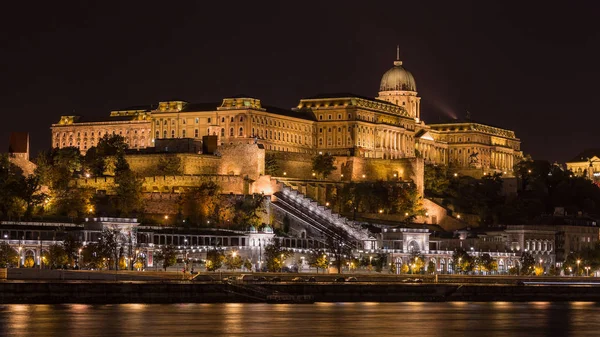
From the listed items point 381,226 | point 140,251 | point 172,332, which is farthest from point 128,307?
point 381,226

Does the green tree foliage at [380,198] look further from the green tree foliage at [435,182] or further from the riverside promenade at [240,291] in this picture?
the riverside promenade at [240,291]

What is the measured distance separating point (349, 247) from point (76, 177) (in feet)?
90.0

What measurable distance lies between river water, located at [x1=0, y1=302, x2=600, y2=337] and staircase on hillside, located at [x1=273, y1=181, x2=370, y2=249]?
4889 cm

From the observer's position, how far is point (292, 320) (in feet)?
246

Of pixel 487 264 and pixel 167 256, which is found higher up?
pixel 167 256

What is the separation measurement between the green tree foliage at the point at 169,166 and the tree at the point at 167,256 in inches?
1232

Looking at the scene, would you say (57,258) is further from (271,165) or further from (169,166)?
(271,165)

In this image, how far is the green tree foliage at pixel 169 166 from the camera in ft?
487

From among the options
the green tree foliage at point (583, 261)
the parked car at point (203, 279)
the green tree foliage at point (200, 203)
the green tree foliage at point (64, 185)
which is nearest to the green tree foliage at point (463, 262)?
the green tree foliage at point (583, 261)

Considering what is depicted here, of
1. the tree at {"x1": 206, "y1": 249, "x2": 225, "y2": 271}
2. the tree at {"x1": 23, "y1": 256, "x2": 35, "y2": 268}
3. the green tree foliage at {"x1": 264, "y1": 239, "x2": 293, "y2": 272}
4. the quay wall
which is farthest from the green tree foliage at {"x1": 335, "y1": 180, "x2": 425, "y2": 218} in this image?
the quay wall

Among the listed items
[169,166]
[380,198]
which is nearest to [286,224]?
[169,166]

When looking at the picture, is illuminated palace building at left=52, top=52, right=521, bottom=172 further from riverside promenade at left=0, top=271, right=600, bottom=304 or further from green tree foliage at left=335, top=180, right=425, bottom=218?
riverside promenade at left=0, top=271, right=600, bottom=304

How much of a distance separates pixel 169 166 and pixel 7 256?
1693 inches

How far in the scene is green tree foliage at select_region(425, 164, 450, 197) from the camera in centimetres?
17416
